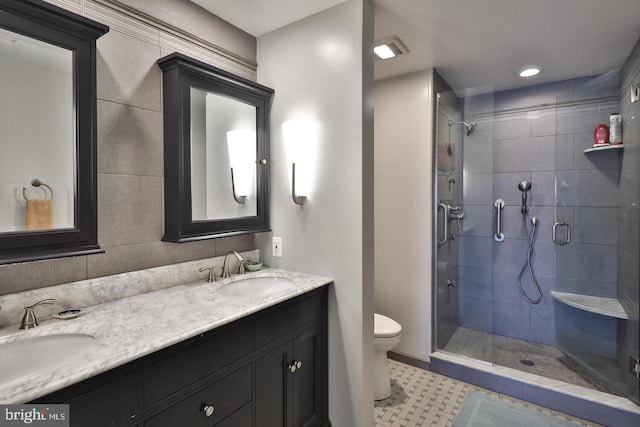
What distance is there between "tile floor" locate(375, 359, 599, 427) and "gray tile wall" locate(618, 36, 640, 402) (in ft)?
1.94

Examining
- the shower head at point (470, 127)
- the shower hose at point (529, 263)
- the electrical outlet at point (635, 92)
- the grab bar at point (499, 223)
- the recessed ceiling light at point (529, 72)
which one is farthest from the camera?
the grab bar at point (499, 223)

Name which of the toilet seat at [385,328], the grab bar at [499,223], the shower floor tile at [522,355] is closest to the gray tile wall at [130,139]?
the toilet seat at [385,328]

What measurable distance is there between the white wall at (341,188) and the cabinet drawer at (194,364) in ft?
2.07

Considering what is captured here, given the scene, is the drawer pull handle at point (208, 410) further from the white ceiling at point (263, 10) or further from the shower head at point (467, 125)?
the shower head at point (467, 125)

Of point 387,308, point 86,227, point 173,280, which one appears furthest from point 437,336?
point 86,227

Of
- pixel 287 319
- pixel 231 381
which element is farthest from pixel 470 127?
pixel 231 381

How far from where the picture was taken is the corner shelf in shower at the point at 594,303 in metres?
2.32

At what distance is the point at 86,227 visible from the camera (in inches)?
51.4

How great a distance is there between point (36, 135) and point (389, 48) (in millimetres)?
2066

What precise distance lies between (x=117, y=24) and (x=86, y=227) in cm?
96

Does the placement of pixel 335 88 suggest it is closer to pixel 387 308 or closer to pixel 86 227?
pixel 86 227

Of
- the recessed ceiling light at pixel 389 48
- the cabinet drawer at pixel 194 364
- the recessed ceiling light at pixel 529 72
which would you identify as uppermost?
the recessed ceiling light at pixel 529 72

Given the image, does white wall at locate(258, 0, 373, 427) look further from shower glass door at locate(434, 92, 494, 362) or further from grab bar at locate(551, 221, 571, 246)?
grab bar at locate(551, 221, 571, 246)

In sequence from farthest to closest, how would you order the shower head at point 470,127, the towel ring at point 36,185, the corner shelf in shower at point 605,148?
the shower head at point 470,127
the corner shelf in shower at point 605,148
the towel ring at point 36,185
